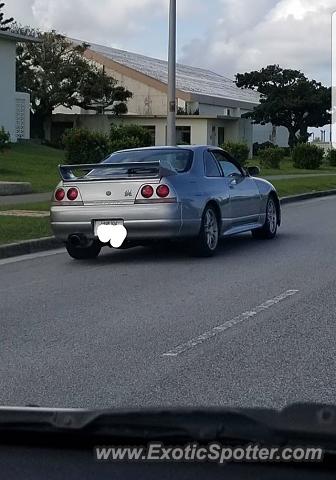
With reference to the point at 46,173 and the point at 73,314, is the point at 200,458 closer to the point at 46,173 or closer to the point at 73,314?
the point at 73,314

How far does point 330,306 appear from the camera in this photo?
31.6ft

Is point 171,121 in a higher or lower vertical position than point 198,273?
higher

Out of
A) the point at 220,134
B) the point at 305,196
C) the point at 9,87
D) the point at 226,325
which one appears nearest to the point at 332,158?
the point at 220,134

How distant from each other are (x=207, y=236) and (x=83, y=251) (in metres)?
1.73

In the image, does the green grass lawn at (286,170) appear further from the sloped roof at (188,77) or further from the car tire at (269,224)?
the car tire at (269,224)

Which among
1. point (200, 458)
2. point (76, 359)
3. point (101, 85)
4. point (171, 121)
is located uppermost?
point (101, 85)

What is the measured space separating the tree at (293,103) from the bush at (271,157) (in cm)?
2335

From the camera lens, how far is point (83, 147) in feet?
110

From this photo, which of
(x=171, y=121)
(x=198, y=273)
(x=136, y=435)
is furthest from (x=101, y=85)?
(x=136, y=435)

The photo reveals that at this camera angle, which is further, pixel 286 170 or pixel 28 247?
pixel 286 170

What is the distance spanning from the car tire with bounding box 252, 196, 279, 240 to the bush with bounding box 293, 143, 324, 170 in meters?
33.2

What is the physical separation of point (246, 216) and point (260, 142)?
66.4 metres

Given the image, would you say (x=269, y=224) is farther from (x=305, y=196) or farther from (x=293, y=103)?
(x=293, y=103)

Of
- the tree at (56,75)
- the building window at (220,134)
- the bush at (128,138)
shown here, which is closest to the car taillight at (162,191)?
the bush at (128,138)
